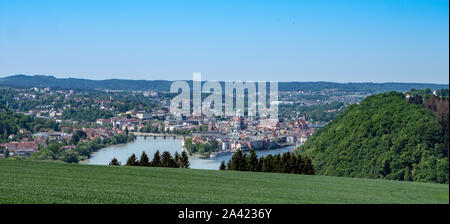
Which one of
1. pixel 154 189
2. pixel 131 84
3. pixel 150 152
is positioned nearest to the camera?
pixel 154 189

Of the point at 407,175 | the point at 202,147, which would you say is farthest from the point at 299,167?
the point at 202,147

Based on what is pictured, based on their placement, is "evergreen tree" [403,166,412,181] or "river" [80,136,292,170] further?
"river" [80,136,292,170]

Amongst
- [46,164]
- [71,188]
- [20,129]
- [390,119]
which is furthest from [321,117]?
[71,188]

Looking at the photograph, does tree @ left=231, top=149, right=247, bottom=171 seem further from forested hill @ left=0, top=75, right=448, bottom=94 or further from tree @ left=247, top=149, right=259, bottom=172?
forested hill @ left=0, top=75, right=448, bottom=94

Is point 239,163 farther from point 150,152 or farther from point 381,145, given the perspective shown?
point 150,152

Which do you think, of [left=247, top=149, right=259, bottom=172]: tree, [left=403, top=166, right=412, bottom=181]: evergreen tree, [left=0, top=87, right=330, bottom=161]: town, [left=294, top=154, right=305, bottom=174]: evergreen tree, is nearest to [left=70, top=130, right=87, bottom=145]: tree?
[left=0, top=87, right=330, bottom=161]: town

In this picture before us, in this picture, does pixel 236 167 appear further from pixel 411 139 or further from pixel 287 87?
pixel 287 87
